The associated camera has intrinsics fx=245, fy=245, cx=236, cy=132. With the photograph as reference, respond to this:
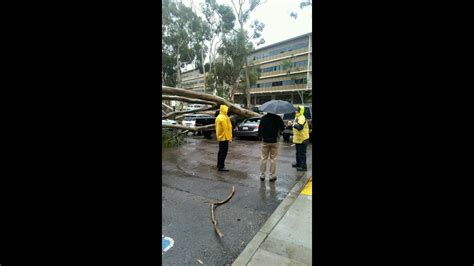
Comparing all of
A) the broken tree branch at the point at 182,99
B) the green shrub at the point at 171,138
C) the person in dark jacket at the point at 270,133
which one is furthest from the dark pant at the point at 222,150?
the green shrub at the point at 171,138

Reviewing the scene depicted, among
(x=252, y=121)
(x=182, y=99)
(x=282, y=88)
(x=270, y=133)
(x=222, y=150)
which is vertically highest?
(x=282, y=88)

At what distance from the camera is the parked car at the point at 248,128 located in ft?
43.1

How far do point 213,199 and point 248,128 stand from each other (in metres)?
8.69

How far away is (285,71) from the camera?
41.6 m

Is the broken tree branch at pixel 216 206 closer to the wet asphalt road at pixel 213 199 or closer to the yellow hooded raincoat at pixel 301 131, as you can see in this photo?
the wet asphalt road at pixel 213 199

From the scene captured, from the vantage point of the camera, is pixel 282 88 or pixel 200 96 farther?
pixel 282 88

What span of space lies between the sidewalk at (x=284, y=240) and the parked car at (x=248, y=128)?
28.7ft

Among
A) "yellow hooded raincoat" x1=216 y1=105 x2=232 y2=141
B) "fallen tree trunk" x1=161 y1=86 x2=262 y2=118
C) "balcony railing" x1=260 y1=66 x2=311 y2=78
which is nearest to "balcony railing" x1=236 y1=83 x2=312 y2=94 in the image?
"balcony railing" x1=260 y1=66 x2=311 y2=78

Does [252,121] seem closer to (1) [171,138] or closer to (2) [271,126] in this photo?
(1) [171,138]

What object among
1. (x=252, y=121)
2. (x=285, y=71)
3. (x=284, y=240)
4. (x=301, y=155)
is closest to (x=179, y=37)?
(x=252, y=121)
